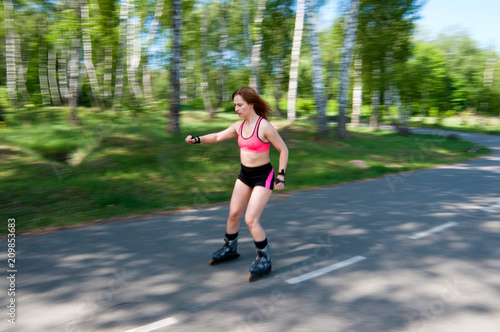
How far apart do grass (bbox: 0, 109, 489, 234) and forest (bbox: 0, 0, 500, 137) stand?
1.52 meters

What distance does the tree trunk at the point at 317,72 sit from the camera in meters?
16.8

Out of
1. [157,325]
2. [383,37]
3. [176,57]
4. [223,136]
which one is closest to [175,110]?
[176,57]

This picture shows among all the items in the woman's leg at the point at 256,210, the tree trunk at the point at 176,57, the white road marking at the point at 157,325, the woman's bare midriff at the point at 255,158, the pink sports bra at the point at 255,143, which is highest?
the tree trunk at the point at 176,57

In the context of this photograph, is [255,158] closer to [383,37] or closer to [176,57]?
[176,57]

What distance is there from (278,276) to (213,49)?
29501 mm

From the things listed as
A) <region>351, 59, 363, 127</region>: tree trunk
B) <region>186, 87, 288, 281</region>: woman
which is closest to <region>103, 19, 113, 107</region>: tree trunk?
<region>351, 59, 363, 127</region>: tree trunk

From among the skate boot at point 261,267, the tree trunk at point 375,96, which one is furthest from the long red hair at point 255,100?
the tree trunk at point 375,96

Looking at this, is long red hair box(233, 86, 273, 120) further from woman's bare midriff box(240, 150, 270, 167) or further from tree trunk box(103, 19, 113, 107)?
tree trunk box(103, 19, 113, 107)

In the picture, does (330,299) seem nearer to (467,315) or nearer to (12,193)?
(467,315)

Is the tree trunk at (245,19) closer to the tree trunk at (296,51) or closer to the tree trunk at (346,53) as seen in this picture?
the tree trunk at (296,51)

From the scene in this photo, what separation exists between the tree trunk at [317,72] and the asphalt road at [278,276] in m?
11.3

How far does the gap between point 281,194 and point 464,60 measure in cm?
6008

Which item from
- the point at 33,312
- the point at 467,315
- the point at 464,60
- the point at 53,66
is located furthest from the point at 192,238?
the point at 464,60

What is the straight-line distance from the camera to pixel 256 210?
4.17 m
